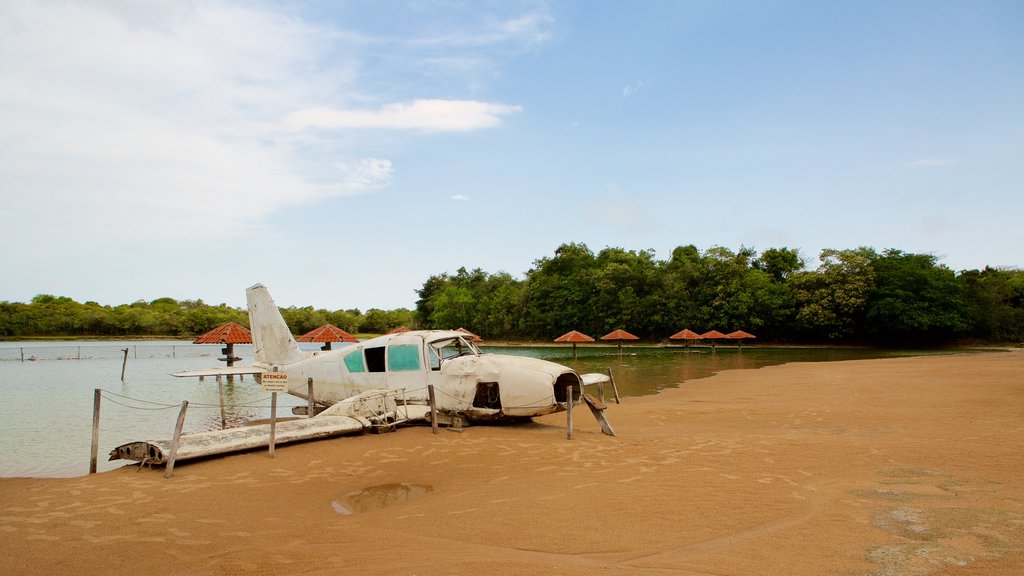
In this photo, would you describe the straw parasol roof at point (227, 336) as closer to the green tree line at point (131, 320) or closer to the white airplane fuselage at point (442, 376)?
the white airplane fuselage at point (442, 376)

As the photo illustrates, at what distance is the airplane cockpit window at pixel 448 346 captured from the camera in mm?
12672

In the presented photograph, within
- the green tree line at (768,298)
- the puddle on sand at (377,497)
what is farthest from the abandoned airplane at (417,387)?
the green tree line at (768,298)

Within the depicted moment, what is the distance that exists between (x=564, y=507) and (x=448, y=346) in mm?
7129

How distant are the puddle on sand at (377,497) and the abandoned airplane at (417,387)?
3.20 meters

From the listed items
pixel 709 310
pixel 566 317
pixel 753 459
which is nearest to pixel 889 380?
pixel 753 459

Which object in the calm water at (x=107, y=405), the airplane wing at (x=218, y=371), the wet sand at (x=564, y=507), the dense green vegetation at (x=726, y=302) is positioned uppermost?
the dense green vegetation at (x=726, y=302)

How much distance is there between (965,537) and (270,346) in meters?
15.5

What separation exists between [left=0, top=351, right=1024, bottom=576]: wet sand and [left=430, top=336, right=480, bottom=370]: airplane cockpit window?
171cm

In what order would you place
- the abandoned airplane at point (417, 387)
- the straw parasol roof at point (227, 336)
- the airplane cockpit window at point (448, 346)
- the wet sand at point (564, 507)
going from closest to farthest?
1. the wet sand at point (564, 507)
2. the abandoned airplane at point (417, 387)
3. the airplane cockpit window at point (448, 346)
4. the straw parasol roof at point (227, 336)

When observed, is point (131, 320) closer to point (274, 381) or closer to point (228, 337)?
→ point (228, 337)

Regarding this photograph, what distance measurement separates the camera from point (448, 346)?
13.2 meters

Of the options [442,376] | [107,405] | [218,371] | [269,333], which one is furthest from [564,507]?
[107,405]

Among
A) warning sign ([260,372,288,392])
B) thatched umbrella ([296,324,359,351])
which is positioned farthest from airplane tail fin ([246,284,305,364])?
thatched umbrella ([296,324,359,351])

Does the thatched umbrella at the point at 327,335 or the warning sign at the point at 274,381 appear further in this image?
the thatched umbrella at the point at 327,335
